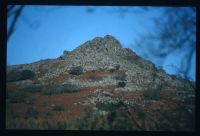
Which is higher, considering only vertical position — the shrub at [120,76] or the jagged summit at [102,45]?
the jagged summit at [102,45]

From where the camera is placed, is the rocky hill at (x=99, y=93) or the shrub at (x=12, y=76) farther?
the shrub at (x=12, y=76)

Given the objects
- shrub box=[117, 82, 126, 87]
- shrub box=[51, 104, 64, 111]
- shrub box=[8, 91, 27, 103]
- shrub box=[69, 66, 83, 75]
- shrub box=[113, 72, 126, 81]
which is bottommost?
shrub box=[51, 104, 64, 111]

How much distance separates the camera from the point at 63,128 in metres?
4.05

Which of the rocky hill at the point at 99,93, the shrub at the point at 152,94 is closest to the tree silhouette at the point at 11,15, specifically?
the rocky hill at the point at 99,93

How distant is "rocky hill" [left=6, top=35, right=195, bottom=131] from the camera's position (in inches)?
159

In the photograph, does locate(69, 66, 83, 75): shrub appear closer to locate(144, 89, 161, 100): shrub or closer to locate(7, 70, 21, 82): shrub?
locate(7, 70, 21, 82): shrub

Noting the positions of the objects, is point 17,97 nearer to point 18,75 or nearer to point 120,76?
point 18,75

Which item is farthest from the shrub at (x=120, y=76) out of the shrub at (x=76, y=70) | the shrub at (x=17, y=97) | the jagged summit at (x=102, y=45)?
the shrub at (x=17, y=97)

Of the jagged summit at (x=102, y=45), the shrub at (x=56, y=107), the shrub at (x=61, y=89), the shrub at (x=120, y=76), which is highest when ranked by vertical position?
the jagged summit at (x=102, y=45)

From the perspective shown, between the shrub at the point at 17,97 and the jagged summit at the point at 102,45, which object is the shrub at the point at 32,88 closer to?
the shrub at the point at 17,97

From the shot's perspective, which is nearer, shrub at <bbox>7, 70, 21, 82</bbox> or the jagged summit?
the jagged summit

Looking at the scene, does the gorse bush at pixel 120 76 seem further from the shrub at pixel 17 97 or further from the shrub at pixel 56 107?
the shrub at pixel 17 97

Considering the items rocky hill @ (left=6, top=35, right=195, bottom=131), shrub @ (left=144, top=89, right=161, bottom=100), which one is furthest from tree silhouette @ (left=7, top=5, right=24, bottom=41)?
shrub @ (left=144, top=89, right=161, bottom=100)

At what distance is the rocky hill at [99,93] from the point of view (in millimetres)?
4027
